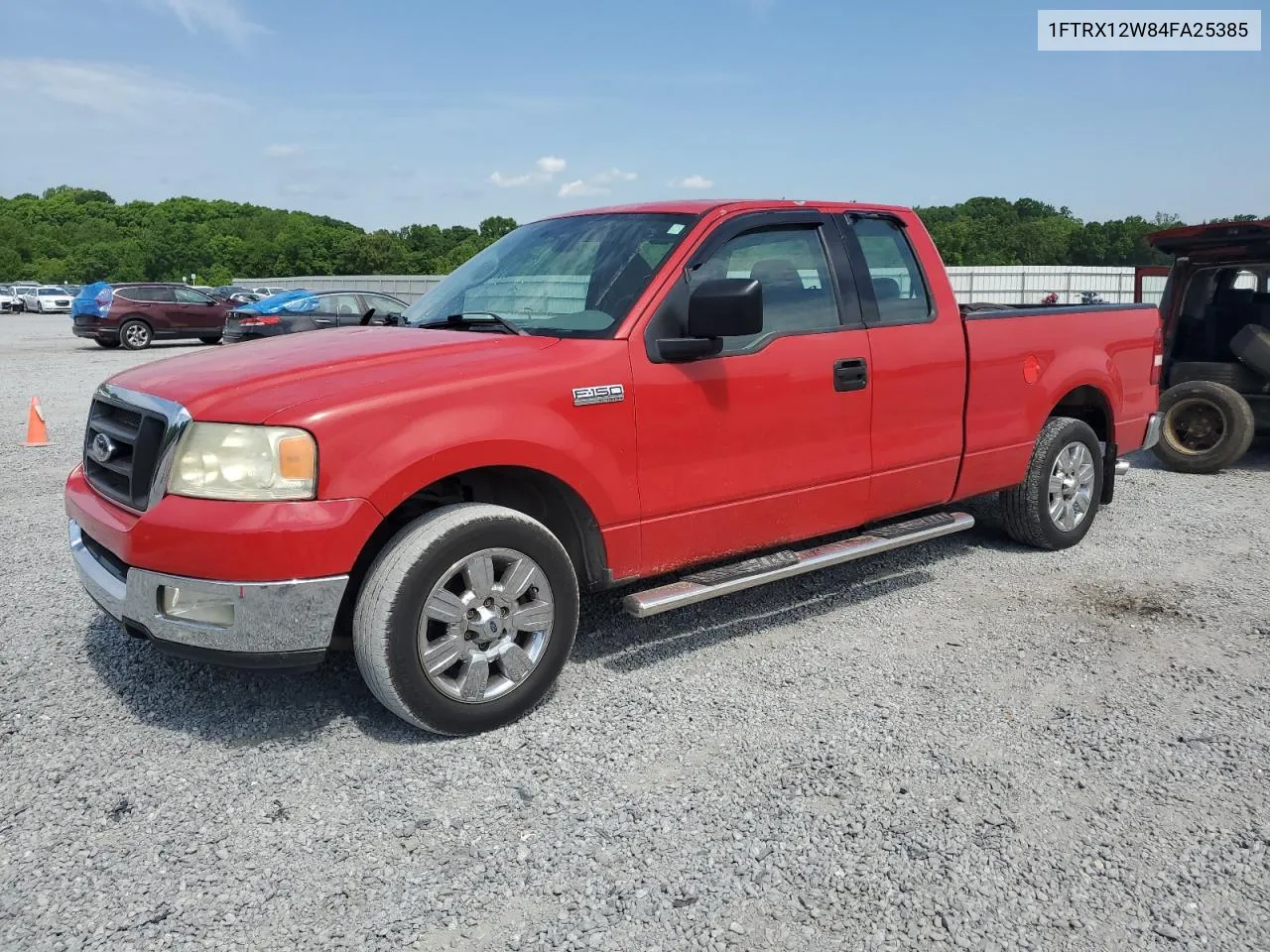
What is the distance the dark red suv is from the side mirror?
22400mm

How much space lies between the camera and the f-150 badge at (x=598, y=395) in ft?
12.2

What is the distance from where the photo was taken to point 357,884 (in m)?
2.76

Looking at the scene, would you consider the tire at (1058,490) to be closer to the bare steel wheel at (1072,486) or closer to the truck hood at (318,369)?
the bare steel wheel at (1072,486)

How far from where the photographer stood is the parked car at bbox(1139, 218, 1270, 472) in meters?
8.23

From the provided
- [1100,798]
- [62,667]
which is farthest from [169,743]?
[1100,798]

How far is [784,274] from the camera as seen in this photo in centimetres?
453

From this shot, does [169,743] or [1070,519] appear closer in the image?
[169,743]

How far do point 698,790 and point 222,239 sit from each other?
109628 millimetres

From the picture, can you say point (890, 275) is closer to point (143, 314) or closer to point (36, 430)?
point (36, 430)

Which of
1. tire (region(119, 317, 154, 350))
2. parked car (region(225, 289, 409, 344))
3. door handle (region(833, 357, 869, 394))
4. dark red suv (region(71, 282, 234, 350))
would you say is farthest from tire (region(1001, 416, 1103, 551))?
tire (region(119, 317, 154, 350))

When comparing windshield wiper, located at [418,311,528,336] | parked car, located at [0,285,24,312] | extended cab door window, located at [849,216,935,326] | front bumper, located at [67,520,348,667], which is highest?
parked car, located at [0,285,24,312]

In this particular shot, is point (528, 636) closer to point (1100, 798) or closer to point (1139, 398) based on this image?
point (1100, 798)

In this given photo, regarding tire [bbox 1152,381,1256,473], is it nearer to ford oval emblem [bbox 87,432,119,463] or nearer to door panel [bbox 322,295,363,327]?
ford oval emblem [bbox 87,432,119,463]

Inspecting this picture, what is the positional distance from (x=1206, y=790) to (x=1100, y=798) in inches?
14.5
